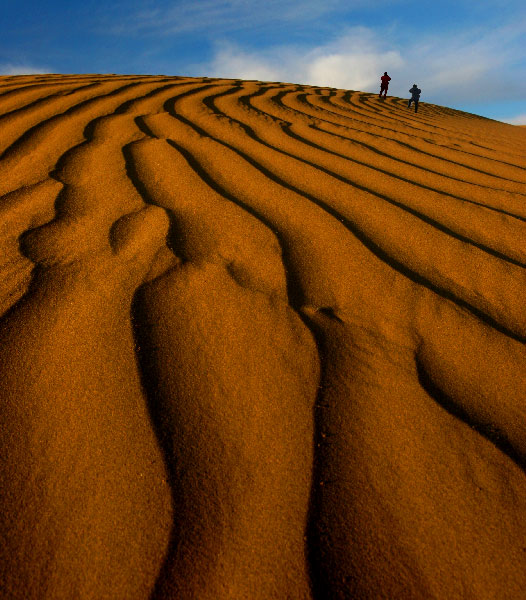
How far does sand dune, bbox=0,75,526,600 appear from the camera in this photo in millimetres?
649

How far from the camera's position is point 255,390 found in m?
0.89

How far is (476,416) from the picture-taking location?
34.4 inches

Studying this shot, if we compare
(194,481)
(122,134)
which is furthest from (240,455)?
(122,134)

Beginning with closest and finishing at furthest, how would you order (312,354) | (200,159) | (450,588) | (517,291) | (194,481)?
(450,588)
(194,481)
(312,354)
(517,291)
(200,159)

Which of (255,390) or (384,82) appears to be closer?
(255,390)

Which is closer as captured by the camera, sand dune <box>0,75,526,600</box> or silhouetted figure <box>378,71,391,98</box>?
sand dune <box>0,75,526,600</box>

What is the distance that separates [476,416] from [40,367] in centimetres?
88

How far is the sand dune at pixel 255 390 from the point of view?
65cm

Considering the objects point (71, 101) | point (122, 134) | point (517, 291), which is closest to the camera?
point (517, 291)

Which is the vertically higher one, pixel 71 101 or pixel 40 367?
pixel 71 101

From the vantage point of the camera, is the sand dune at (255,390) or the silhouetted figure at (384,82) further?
the silhouetted figure at (384,82)

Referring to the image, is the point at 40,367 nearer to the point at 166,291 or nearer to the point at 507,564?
the point at 166,291

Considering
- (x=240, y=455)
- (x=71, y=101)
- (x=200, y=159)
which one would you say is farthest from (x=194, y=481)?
(x=71, y=101)

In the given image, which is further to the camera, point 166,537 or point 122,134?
point 122,134
